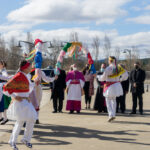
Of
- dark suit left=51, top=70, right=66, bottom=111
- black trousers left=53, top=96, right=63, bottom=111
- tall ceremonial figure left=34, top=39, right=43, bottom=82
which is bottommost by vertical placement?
black trousers left=53, top=96, right=63, bottom=111

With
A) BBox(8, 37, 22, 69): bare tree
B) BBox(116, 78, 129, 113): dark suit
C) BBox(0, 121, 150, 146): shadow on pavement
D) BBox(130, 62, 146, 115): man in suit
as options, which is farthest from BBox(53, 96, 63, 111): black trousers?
BBox(8, 37, 22, 69): bare tree

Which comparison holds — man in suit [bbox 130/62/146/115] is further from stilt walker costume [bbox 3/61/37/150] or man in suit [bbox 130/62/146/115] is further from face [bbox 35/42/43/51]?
stilt walker costume [bbox 3/61/37/150]

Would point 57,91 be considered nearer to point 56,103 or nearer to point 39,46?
point 56,103

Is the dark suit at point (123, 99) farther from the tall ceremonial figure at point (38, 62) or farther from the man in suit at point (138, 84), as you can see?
the tall ceremonial figure at point (38, 62)

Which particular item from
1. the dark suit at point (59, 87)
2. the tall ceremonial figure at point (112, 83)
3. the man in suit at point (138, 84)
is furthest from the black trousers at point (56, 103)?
the tall ceremonial figure at point (112, 83)

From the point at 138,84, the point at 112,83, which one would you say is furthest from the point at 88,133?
the point at 138,84

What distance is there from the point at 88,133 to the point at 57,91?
4.75m

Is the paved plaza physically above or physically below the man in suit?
below

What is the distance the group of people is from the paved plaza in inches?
20.9

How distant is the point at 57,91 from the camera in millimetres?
12727

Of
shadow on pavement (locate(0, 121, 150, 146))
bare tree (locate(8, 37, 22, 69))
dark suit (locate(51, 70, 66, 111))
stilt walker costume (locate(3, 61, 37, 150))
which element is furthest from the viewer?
bare tree (locate(8, 37, 22, 69))

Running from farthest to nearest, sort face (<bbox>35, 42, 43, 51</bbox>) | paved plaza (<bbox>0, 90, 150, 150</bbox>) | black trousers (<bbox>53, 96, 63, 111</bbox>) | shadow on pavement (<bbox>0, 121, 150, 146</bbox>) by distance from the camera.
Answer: black trousers (<bbox>53, 96, 63, 111</bbox>) < face (<bbox>35, 42, 43, 51</bbox>) < shadow on pavement (<bbox>0, 121, 150, 146</bbox>) < paved plaza (<bbox>0, 90, 150, 150</bbox>)

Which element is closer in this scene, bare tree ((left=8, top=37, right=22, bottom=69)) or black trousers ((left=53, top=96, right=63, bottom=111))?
black trousers ((left=53, top=96, right=63, bottom=111))

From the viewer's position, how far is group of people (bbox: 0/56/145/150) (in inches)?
250
